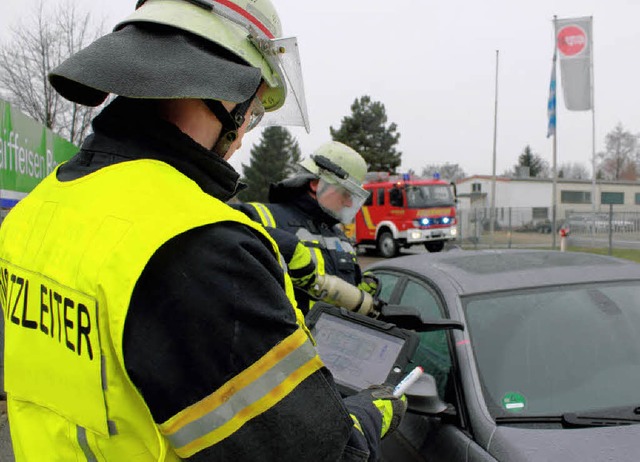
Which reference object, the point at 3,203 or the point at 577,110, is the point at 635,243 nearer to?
the point at 577,110

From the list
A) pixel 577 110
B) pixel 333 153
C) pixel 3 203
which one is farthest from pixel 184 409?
pixel 577 110

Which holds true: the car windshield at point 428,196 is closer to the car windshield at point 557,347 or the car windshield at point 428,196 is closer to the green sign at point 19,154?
the green sign at point 19,154

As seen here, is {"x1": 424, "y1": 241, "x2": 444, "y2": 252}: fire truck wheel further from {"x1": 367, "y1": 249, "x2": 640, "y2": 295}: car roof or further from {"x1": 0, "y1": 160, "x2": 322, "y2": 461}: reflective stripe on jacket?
{"x1": 0, "y1": 160, "x2": 322, "y2": 461}: reflective stripe on jacket

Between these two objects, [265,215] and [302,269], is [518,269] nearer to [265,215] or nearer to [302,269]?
[302,269]

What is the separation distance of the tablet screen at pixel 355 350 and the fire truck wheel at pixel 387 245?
1631cm

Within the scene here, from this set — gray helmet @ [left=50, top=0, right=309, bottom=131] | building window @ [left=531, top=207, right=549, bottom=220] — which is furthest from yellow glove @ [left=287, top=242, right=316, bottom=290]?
building window @ [left=531, top=207, right=549, bottom=220]

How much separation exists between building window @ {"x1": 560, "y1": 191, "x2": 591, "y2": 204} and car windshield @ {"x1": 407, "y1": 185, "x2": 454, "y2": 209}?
115ft

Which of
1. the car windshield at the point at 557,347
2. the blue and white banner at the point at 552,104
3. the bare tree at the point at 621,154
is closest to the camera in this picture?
the car windshield at the point at 557,347

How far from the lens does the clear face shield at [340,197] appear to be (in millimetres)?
3314

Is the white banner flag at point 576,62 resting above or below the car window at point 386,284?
above

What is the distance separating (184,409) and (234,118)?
578 millimetres

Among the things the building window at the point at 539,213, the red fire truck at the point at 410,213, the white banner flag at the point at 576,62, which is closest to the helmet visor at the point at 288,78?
the red fire truck at the point at 410,213

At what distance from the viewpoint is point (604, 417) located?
1.95 meters

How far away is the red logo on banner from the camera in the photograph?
680 inches
